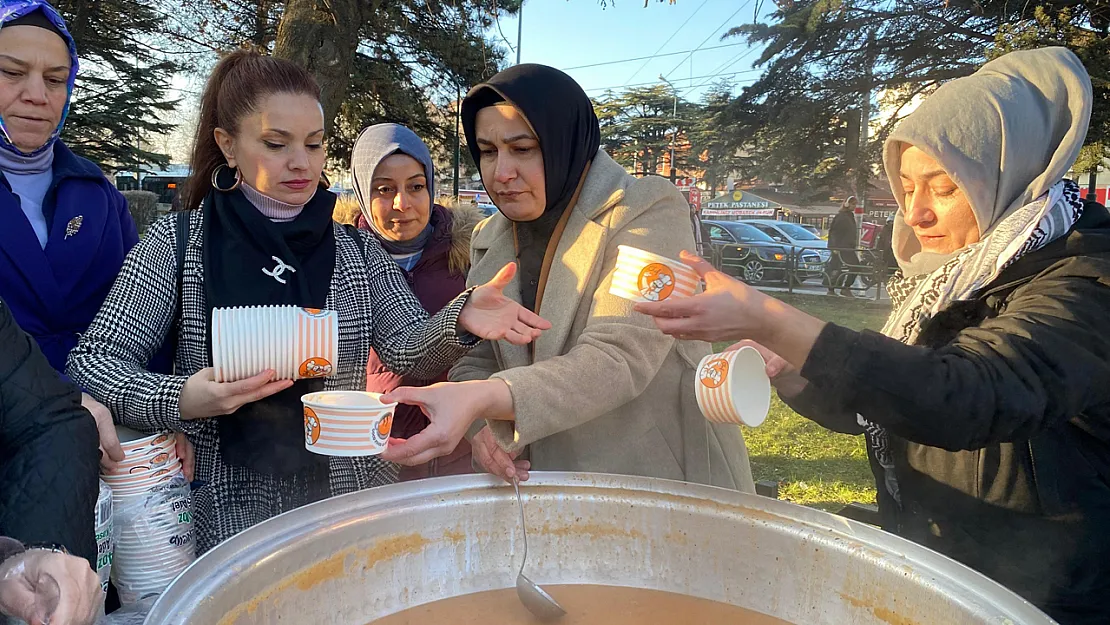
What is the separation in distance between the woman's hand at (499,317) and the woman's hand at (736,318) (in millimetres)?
373

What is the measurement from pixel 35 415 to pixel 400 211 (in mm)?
1626

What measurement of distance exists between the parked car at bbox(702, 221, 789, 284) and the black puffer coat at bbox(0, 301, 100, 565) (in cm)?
1267

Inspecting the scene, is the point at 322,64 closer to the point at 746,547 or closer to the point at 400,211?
the point at 400,211

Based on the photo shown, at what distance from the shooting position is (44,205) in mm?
1902

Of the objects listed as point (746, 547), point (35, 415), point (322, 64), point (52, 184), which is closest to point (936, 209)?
point (746, 547)

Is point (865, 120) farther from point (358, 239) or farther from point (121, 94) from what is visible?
point (121, 94)

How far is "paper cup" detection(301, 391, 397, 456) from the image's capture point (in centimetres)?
120

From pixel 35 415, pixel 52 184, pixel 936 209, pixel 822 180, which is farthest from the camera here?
pixel 822 180

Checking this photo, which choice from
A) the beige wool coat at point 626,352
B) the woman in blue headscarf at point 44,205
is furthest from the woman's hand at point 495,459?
the woman in blue headscarf at point 44,205

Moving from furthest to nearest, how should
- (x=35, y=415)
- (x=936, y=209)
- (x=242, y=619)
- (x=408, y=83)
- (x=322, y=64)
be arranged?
(x=408, y=83) → (x=322, y=64) → (x=936, y=209) → (x=35, y=415) → (x=242, y=619)

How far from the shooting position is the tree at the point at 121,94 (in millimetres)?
9508

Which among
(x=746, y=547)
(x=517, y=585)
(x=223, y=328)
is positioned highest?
(x=223, y=328)

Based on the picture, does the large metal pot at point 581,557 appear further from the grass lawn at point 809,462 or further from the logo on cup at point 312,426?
the grass lawn at point 809,462

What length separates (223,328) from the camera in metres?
1.36
